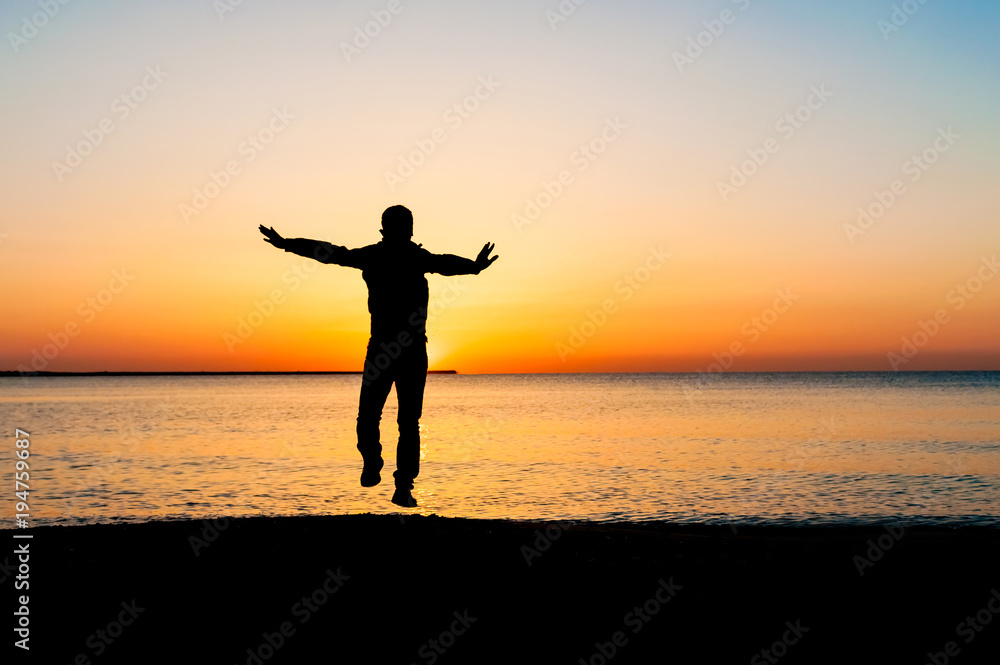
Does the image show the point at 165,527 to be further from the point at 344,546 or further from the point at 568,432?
the point at 568,432

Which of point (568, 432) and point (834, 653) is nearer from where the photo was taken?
point (834, 653)

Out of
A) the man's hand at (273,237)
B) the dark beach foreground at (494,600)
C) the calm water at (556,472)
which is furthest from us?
the calm water at (556,472)

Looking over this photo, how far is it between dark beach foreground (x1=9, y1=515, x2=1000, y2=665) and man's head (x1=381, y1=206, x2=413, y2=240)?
3.69 metres

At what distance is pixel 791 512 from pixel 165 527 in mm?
16937

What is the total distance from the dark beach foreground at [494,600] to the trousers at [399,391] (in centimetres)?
115

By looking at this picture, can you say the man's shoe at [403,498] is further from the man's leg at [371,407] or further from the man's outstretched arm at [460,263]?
the man's outstretched arm at [460,263]

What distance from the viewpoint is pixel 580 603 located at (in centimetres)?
758

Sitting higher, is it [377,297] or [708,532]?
[377,297]

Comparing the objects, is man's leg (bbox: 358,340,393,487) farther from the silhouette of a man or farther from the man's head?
the man's head

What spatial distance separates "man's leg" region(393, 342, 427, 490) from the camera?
8.97 meters

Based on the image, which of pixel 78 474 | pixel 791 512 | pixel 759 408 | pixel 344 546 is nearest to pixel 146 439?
pixel 78 474

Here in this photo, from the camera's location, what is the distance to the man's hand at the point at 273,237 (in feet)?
27.1

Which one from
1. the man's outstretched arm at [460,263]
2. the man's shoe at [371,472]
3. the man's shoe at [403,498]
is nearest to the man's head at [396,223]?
the man's outstretched arm at [460,263]

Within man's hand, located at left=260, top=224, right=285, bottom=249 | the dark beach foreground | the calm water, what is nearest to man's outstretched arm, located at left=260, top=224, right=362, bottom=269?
man's hand, located at left=260, top=224, right=285, bottom=249
